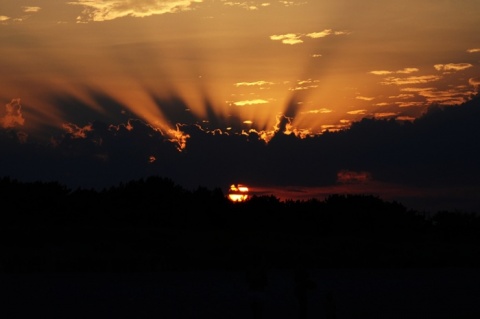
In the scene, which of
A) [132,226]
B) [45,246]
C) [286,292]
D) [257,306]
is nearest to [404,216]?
[132,226]

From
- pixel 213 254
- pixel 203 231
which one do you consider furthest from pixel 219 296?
pixel 203 231

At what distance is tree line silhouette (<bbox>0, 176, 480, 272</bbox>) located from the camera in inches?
3027

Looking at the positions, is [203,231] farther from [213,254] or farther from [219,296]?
[219,296]

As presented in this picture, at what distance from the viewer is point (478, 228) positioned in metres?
104

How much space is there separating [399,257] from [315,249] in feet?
28.8

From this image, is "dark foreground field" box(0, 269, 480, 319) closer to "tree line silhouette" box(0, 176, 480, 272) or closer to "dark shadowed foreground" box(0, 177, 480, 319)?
"dark shadowed foreground" box(0, 177, 480, 319)

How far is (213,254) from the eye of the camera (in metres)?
79.4

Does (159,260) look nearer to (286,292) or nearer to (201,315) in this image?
(286,292)

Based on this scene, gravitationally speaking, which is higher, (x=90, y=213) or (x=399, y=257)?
(x=90, y=213)

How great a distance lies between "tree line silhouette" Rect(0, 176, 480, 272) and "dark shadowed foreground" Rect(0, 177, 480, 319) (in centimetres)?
14

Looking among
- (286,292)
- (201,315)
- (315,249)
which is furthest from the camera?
(315,249)

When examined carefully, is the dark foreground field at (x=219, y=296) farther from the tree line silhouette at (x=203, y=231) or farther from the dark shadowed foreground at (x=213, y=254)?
the tree line silhouette at (x=203, y=231)

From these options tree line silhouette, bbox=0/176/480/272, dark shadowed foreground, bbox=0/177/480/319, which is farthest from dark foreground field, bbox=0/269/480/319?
tree line silhouette, bbox=0/176/480/272

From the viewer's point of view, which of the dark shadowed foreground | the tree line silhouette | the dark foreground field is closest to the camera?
the dark foreground field
